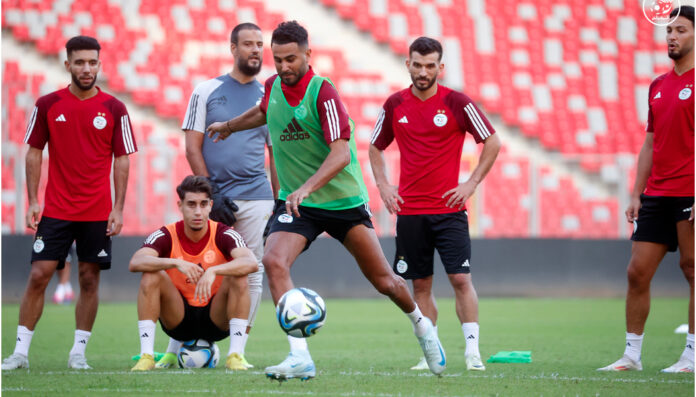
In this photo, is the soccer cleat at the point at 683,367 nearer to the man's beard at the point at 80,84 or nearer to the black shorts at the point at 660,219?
the black shorts at the point at 660,219

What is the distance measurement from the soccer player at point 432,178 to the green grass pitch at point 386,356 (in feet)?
2.09

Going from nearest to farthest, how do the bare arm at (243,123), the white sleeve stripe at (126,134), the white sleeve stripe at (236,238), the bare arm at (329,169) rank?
the bare arm at (329,169)
the bare arm at (243,123)
the white sleeve stripe at (236,238)
the white sleeve stripe at (126,134)

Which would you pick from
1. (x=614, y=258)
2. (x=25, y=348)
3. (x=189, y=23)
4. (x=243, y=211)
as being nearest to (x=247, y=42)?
(x=243, y=211)

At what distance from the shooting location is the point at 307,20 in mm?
19859

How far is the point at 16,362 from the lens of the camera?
6266mm

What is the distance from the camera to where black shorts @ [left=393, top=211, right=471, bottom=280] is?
6.63 m

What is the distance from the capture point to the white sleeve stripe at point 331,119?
534 centimetres

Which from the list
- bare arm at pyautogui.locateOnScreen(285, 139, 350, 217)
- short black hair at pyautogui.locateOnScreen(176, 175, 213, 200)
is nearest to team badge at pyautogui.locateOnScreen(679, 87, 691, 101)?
bare arm at pyautogui.locateOnScreen(285, 139, 350, 217)

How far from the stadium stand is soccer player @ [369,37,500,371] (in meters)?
8.50

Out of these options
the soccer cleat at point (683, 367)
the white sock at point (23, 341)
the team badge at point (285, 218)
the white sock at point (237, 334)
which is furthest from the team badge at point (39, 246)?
the soccer cleat at point (683, 367)

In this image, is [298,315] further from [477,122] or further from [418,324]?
[477,122]

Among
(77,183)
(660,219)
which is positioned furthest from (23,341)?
(660,219)

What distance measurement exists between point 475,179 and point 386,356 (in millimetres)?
1765

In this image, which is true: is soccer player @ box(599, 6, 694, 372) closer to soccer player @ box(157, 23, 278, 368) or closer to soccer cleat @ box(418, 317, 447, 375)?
soccer cleat @ box(418, 317, 447, 375)
